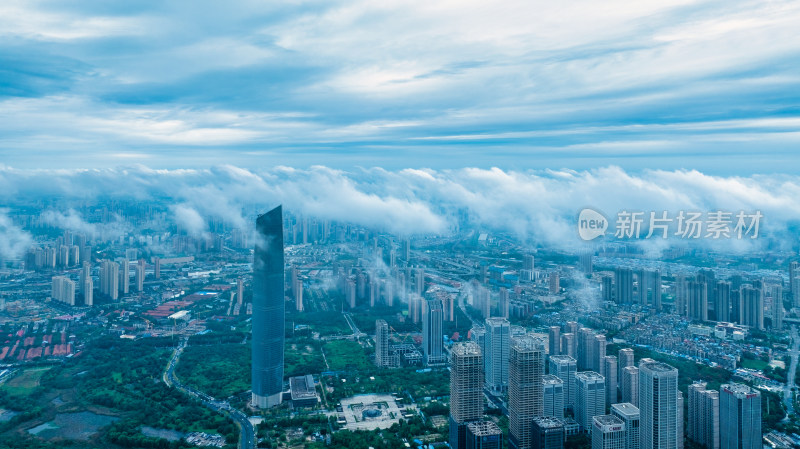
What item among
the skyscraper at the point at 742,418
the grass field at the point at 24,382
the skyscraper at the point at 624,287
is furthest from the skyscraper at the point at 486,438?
the skyscraper at the point at 624,287

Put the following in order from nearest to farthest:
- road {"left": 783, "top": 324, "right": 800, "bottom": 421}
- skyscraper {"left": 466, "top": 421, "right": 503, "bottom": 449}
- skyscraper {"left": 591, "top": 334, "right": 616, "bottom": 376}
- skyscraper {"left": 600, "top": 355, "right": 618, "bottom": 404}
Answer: skyscraper {"left": 466, "top": 421, "right": 503, "bottom": 449} < road {"left": 783, "top": 324, "right": 800, "bottom": 421} < skyscraper {"left": 600, "top": 355, "right": 618, "bottom": 404} < skyscraper {"left": 591, "top": 334, "right": 616, "bottom": 376}

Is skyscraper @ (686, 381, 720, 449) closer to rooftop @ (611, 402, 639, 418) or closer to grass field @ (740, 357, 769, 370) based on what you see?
rooftop @ (611, 402, 639, 418)

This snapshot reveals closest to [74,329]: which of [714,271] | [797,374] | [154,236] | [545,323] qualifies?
[154,236]

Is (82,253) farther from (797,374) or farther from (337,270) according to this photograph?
(797,374)

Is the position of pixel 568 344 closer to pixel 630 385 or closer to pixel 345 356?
pixel 630 385

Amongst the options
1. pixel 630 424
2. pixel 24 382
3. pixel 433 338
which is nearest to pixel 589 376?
pixel 630 424

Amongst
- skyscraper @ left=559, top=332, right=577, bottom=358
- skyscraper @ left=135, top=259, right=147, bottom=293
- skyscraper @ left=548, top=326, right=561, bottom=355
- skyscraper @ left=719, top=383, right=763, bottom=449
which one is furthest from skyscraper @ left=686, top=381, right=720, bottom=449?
skyscraper @ left=135, top=259, right=147, bottom=293

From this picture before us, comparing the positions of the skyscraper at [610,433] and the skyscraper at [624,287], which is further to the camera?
the skyscraper at [624,287]

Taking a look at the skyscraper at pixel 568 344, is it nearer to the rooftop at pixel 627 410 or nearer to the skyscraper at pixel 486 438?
the rooftop at pixel 627 410
